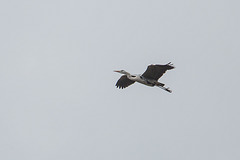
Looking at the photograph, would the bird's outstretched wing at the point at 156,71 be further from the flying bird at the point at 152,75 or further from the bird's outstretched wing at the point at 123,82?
the bird's outstretched wing at the point at 123,82

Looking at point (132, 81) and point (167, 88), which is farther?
point (132, 81)

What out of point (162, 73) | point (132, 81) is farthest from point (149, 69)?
point (132, 81)

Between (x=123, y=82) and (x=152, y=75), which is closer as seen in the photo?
(x=152, y=75)

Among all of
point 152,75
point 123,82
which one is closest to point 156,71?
point 152,75

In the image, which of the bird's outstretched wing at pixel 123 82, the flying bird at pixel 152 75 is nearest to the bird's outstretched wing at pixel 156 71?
the flying bird at pixel 152 75

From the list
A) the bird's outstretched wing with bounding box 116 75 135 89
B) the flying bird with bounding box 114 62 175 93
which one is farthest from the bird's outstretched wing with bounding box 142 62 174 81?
the bird's outstretched wing with bounding box 116 75 135 89

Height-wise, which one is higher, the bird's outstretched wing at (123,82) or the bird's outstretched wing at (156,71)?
the bird's outstretched wing at (123,82)

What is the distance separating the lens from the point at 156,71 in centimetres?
5522

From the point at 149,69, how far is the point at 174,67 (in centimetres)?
258

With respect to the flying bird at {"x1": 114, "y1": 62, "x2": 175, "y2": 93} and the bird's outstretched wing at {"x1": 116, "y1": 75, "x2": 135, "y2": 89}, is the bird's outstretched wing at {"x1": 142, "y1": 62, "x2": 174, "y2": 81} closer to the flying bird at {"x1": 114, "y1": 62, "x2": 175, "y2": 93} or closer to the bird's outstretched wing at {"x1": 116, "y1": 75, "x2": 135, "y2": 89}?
the flying bird at {"x1": 114, "y1": 62, "x2": 175, "y2": 93}

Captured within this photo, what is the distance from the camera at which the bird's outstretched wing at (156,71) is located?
54.2 meters

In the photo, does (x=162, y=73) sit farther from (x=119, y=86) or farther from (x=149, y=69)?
(x=119, y=86)

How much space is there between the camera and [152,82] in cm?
5603

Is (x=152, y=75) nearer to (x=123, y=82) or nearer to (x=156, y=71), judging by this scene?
(x=156, y=71)
